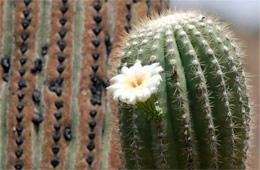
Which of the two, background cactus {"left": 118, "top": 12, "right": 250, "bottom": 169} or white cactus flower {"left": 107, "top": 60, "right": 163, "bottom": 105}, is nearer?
white cactus flower {"left": 107, "top": 60, "right": 163, "bottom": 105}

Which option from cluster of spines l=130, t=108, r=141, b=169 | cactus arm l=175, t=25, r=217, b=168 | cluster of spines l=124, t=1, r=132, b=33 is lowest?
cluster of spines l=130, t=108, r=141, b=169

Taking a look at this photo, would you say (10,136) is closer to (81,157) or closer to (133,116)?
(81,157)

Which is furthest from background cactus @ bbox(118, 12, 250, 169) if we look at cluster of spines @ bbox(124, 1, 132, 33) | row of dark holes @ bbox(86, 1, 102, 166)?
cluster of spines @ bbox(124, 1, 132, 33)

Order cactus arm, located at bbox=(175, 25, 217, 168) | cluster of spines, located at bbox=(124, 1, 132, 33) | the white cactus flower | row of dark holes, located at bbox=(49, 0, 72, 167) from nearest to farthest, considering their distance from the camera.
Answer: the white cactus flower < cactus arm, located at bbox=(175, 25, 217, 168) < row of dark holes, located at bbox=(49, 0, 72, 167) < cluster of spines, located at bbox=(124, 1, 132, 33)

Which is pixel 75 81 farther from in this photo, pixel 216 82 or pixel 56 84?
pixel 216 82

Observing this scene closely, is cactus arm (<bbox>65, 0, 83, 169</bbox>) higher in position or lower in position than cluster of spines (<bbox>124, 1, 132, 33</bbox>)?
lower

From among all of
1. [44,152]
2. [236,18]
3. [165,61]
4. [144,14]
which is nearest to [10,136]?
[44,152]

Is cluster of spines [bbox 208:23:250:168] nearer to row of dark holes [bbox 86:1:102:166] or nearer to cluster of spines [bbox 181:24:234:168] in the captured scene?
cluster of spines [bbox 181:24:234:168]
